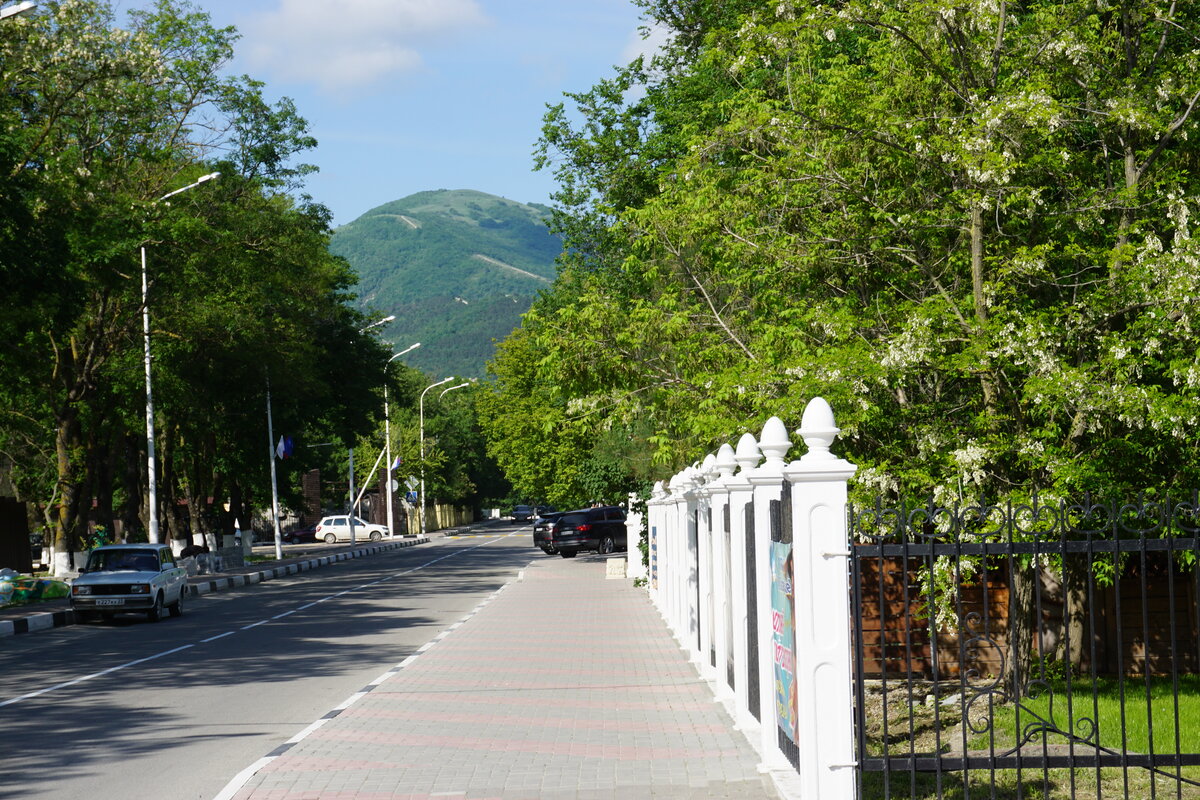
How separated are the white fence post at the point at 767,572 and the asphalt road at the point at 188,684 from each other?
349 cm

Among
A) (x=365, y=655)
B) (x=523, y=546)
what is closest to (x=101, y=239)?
(x=365, y=655)

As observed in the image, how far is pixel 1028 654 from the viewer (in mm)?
12102

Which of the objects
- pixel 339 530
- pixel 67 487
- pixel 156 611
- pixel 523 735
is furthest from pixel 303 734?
pixel 339 530

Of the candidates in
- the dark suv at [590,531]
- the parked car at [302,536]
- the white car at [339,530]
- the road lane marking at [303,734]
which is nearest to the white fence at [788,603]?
the road lane marking at [303,734]

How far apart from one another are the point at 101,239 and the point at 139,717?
2000 cm

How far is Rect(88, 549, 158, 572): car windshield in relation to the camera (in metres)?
26.0

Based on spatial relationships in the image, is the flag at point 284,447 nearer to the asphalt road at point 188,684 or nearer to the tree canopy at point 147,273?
the tree canopy at point 147,273

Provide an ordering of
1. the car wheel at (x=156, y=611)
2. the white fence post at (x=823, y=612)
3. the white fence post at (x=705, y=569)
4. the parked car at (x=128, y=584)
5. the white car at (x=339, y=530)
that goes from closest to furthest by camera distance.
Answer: the white fence post at (x=823, y=612), the white fence post at (x=705, y=569), the parked car at (x=128, y=584), the car wheel at (x=156, y=611), the white car at (x=339, y=530)

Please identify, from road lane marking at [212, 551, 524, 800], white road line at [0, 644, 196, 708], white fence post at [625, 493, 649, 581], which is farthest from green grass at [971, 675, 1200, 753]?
white fence post at [625, 493, 649, 581]

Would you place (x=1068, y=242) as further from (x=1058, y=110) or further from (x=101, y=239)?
(x=101, y=239)

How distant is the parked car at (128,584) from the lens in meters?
25.0

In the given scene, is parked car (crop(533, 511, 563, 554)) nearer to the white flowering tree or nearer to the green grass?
the white flowering tree

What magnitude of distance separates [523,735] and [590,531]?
4167 centimetres

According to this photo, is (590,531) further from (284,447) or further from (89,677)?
(89,677)
